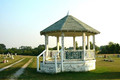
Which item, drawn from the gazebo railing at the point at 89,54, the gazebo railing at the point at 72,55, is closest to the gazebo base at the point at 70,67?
the gazebo railing at the point at 72,55

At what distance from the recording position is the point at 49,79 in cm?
1106

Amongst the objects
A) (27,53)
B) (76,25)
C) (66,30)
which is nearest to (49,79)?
(66,30)

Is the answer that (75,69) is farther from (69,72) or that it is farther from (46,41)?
(46,41)

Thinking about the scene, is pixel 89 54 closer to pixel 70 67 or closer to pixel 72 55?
pixel 72 55

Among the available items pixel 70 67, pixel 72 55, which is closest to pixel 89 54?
pixel 72 55

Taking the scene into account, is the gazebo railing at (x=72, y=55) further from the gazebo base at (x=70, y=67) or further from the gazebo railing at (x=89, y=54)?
the gazebo railing at (x=89, y=54)

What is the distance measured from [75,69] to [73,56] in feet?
4.16

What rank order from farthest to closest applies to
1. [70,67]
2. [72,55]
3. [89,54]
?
[89,54], [72,55], [70,67]

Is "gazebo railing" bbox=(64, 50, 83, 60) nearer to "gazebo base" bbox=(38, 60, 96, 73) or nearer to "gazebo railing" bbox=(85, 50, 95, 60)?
"gazebo base" bbox=(38, 60, 96, 73)

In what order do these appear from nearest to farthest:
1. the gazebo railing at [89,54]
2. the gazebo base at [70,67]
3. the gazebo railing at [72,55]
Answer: the gazebo base at [70,67], the gazebo railing at [72,55], the gazebo railing at [89,54]

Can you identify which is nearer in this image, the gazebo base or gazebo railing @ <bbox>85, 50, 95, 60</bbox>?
the gazebo base

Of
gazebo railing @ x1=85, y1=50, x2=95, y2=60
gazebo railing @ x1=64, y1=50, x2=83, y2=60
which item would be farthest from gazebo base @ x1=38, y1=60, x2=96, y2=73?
gazebo railing @ x1=85, y1=50, x2=95, y2=60

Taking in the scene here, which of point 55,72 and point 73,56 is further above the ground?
point 73,56

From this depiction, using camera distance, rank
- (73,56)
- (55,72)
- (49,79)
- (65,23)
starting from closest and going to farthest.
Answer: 1. (49,79)
2. (55,72)
3. (73,56)
4. (65,23)
